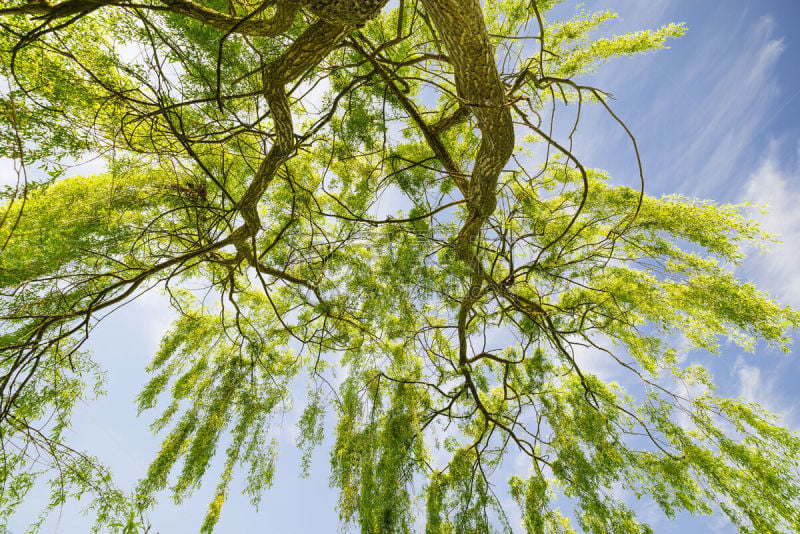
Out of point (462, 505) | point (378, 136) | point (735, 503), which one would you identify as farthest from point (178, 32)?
point (735, 503)

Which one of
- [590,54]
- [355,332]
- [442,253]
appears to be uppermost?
[590,54]

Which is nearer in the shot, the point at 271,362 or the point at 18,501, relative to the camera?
the point at 18,501

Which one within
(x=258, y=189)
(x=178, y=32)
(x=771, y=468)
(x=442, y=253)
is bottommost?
(x=771, y=468)

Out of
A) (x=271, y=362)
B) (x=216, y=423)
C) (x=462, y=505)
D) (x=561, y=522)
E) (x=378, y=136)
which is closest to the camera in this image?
(x=462, y=505)

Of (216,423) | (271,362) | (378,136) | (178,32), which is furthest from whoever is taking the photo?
(271,362)

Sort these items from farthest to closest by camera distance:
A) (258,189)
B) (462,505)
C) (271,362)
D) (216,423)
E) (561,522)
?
(271,362)
(216,423)
(561,522)
(462,505)
(258,189)

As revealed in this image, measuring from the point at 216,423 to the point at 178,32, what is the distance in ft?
10.8

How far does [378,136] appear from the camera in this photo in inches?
108

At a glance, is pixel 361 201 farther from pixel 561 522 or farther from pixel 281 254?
pixel 561 522

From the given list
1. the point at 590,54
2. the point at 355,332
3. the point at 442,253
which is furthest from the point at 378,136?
the point at 590,54

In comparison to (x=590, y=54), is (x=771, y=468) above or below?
below

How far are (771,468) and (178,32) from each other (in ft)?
17.6

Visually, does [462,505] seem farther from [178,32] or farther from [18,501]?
[178,32]

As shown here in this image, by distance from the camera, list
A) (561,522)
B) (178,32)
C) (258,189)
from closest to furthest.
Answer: (258,189) < (178,32) < (561,522)
